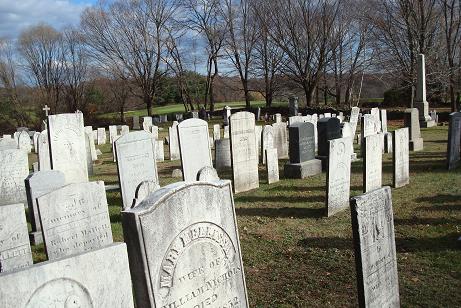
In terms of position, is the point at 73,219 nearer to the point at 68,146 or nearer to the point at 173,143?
the point at 68,146

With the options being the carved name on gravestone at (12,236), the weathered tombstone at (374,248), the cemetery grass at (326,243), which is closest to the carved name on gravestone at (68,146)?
the cemetery grass at (326,243)

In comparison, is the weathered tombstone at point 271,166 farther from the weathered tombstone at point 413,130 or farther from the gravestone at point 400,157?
the weathered tombstone at point 413,130

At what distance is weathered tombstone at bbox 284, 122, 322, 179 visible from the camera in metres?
11.4

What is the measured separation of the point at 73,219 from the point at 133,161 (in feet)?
10.2

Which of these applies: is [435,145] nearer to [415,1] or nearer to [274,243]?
[274,243]

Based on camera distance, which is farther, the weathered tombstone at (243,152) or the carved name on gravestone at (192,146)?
the weathered tombstone at (243,152)

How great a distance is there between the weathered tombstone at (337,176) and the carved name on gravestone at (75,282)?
535cm

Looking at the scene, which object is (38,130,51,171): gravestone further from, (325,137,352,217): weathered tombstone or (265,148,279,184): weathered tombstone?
(325,137,352,217): weathered tombstone

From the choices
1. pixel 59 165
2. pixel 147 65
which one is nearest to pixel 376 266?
pixel 59 165

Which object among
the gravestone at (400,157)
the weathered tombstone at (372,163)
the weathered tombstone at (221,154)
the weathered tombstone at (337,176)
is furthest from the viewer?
the weathered tombstone at (221,154)

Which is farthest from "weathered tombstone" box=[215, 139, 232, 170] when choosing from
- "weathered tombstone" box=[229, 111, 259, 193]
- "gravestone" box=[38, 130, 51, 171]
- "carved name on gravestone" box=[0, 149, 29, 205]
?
"carved name on gravestone" box=[0, 149, 29, 205]

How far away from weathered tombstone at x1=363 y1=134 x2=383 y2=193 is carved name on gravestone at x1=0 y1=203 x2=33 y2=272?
6079 millimetres

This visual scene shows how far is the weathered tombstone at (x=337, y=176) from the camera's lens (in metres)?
7.81

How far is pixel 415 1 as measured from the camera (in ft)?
103
